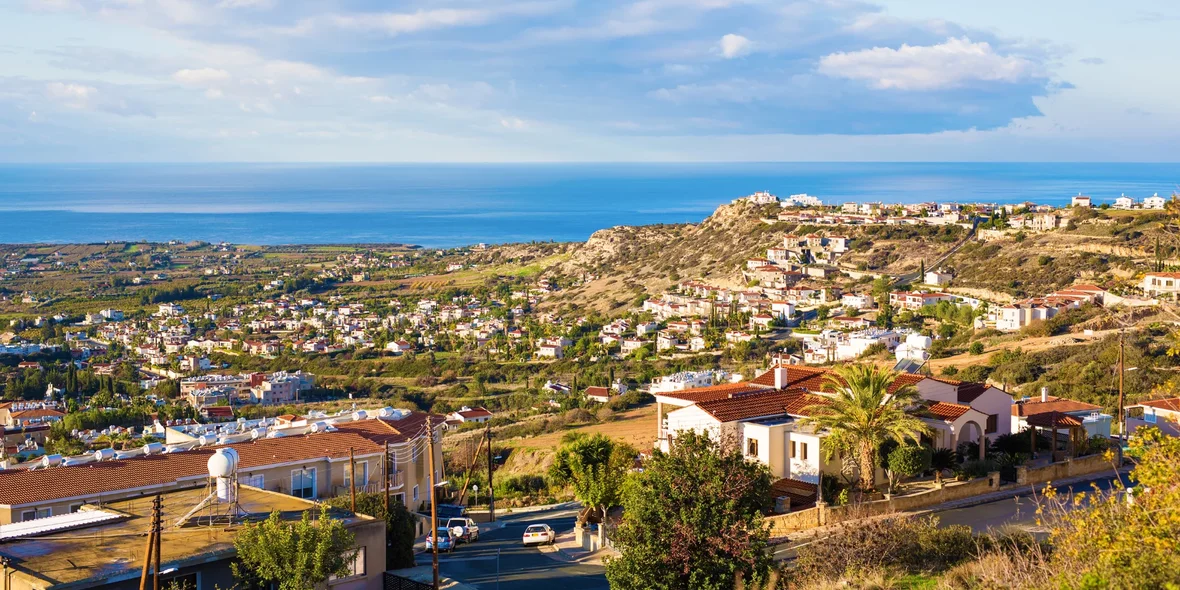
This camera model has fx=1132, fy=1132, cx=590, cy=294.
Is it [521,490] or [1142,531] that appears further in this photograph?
[521,490]

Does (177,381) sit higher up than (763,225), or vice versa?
(763,225)

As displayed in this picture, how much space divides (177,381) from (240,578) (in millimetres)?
58349

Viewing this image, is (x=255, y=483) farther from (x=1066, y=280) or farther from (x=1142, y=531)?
(x=1066, y=280)

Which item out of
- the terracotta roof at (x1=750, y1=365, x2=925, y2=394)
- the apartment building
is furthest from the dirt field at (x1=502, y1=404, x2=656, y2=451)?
the apartment building

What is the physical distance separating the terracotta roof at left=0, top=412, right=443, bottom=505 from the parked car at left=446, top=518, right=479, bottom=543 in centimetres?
217

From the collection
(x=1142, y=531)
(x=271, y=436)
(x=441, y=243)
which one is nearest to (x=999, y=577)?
(x=1142, y=531)

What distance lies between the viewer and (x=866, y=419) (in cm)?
2031

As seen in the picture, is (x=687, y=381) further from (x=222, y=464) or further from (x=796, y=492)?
(x=222, y=464)

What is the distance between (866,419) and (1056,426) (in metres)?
6.71

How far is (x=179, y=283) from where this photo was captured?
407 feet

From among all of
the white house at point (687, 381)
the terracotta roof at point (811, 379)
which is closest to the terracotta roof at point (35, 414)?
the white house at point (687, 381)

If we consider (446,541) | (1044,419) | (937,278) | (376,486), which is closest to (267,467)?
(376,486)

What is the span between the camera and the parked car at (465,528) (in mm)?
22647

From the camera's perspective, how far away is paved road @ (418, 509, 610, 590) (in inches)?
722
